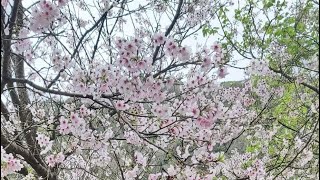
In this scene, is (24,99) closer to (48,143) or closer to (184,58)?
(48,143)

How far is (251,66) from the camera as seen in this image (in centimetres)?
368

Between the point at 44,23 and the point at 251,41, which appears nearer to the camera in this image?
the point at 44,23

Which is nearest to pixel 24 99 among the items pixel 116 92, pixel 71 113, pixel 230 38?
pixel 71 113

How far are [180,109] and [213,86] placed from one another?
0.30 m

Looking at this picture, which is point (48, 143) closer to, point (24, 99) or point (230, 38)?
point (24, 99)

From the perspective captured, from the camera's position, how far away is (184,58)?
2.92 metres

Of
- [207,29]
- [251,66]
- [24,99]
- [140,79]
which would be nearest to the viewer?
[140,79]

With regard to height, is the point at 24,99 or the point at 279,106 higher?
the point at 279,106

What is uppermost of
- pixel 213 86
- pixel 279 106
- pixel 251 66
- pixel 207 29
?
pixel 207 29

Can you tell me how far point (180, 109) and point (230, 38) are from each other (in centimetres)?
305

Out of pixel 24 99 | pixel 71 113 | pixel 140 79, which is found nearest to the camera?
pixel 140 79

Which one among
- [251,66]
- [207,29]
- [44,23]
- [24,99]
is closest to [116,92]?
[44,23]

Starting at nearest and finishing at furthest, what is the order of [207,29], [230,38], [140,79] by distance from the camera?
[140,79]
[207,29]
[230,38]

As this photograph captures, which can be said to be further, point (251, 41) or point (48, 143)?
point (251, 41)
